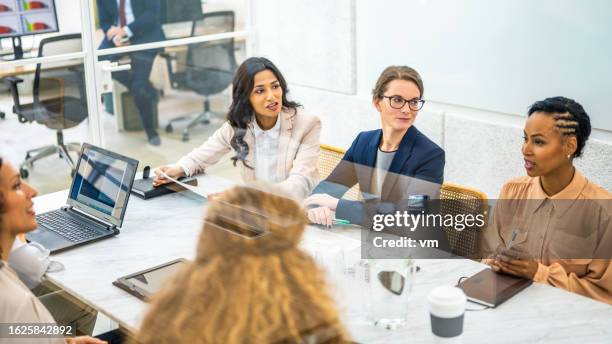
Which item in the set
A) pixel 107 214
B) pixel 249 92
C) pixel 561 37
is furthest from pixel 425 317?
pixel 561 37

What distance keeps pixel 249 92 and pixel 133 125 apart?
1804mm

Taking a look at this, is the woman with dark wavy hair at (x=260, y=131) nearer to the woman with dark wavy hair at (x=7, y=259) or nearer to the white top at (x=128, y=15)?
the woman with dark wavy hair at (x=7, y=259)

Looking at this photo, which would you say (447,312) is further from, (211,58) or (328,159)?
(211,58)

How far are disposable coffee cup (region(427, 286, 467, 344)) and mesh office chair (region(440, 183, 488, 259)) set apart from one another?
2.24 ft

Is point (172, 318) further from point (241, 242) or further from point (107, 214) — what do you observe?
point (107, 214)

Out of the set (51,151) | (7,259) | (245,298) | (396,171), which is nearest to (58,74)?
(51,151)

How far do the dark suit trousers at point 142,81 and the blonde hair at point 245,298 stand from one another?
11.0 feet

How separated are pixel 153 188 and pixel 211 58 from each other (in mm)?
2134

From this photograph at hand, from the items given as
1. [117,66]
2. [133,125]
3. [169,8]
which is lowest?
[133,125]

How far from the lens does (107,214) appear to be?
2.36 metres

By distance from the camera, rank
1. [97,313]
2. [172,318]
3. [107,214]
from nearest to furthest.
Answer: [172,318] < [97,313] < [107,214]

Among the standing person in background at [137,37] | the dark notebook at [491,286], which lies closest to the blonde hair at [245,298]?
the dark notebook at [491,286]

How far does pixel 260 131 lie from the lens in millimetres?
2748

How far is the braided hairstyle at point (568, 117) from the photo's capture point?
2.32m
